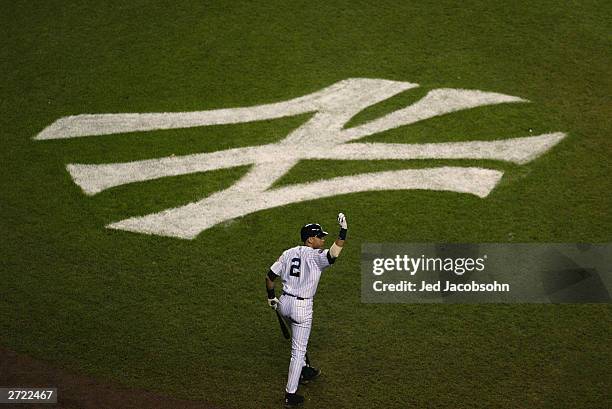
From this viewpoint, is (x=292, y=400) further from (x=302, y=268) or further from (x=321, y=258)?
(x=321, y=258)

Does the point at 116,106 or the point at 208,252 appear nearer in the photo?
the point at 208,252

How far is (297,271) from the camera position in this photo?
8.85m

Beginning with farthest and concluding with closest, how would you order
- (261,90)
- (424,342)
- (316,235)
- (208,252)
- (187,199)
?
(261,90) → (187,199) → (208,252) → (424,342) → (316,235)

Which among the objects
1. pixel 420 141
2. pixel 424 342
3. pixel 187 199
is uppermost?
pixel 420 141

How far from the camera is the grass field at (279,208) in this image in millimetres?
9320

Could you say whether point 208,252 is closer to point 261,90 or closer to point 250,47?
point 261,90

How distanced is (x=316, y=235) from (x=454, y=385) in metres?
2.09

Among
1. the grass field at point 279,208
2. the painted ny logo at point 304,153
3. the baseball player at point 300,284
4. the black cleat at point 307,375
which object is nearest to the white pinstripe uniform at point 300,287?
the baseball player at point 300,284

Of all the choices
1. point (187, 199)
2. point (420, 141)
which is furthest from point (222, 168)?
point (420, 141)

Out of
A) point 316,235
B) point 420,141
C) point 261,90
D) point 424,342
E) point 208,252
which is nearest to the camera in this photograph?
point 316,235

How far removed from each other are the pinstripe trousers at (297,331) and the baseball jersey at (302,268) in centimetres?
10

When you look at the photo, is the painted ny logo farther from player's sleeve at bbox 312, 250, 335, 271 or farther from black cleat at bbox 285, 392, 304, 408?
black cleat at bbox 285, 392, 304, 408

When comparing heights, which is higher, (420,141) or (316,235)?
(420,141)

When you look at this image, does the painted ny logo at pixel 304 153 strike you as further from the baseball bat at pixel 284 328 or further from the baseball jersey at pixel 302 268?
the baseball jersey at pixel 302 268
